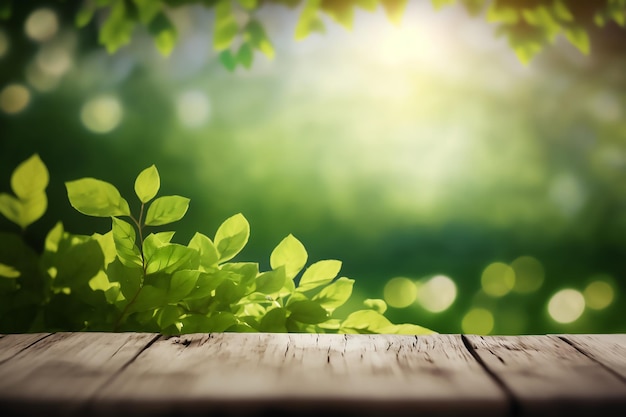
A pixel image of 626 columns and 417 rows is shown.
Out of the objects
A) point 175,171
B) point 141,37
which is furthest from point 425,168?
point 141,37

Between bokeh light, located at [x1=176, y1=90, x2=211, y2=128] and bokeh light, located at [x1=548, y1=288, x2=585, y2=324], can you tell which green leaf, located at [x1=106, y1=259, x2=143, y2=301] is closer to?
bokeh light, located at [x1=176, y1=90, x2=211, y2=128]

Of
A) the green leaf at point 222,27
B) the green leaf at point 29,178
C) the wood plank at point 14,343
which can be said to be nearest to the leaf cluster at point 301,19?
the green leaf at point 222,27

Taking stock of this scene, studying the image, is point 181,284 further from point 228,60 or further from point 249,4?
point 249,4

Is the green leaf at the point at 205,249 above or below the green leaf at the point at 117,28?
below

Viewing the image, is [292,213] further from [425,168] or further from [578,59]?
[578,59]

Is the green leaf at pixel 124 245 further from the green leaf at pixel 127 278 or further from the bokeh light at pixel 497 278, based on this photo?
the bokeh light at pixel 497 278
